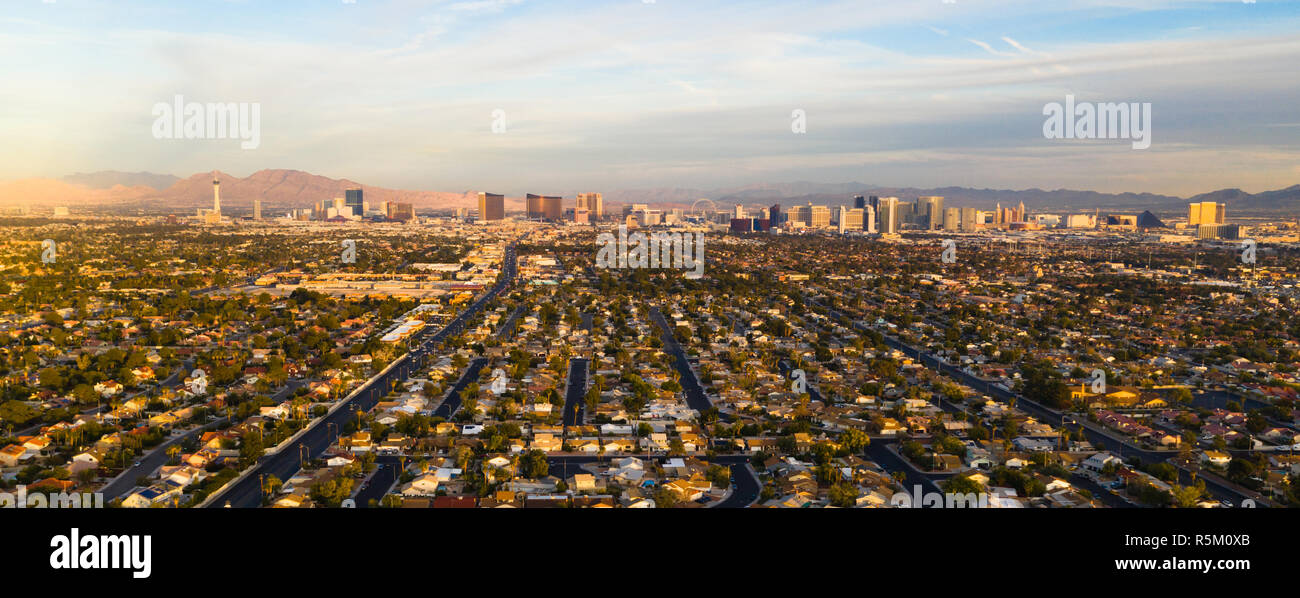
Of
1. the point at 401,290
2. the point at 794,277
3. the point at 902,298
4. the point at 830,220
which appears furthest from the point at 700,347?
the point at 830,220

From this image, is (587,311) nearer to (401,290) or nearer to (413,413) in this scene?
(401,290)

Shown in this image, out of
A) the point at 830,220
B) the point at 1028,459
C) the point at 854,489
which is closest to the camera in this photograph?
the point at 854,489

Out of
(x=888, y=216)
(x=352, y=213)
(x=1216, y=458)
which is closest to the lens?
(x=1216, y=458)

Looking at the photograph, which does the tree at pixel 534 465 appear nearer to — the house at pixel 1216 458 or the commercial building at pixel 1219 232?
the house at pixel 1216 458

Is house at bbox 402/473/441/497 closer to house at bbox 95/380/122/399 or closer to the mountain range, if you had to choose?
house at bbox 95/380/122/399

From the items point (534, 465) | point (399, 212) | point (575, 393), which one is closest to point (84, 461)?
point (534, 465)

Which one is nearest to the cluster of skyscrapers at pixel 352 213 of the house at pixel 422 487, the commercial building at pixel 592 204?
the commercial building at pixel 592 204

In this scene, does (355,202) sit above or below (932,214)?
above

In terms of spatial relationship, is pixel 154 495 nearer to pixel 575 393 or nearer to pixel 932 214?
pixel 575 393
